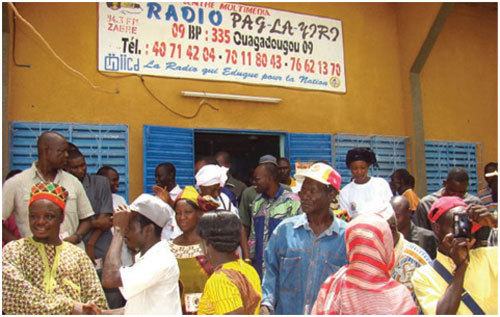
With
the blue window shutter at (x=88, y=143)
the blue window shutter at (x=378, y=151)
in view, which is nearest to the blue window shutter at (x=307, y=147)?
the blue window shutter at (x=378, y=151)

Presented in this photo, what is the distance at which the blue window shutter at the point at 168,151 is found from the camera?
21.5ft

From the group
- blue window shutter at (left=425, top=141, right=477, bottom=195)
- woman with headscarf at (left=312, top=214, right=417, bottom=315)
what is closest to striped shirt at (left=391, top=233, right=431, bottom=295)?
woman with headscarf at (left=312, top=214, right=417, bottom=315)

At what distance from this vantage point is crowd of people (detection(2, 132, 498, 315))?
2.35m

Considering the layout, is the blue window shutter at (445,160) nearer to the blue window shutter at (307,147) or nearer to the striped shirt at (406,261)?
the blue window shutter at (307,147)

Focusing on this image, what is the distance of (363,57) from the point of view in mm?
8242

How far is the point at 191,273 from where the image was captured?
3.60m

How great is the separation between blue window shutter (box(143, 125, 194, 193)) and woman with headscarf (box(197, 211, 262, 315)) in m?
3.78

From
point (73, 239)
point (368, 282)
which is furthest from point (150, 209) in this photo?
point (73, 239)

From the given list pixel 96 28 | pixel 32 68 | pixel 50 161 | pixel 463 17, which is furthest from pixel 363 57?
pixel 50 161

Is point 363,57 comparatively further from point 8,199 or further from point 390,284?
point 390,284

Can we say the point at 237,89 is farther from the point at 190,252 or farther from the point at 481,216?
the point at 481,216

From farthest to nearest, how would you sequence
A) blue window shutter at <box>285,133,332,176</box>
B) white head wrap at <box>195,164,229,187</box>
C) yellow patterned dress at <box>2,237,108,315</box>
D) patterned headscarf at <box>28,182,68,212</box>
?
blue window shutter at <box>285,133,332,176</box> → white head wrap at <box>195,164,229,187</box> → patterned headscarf at <box>28,182,68,212</box> → yellow patterned dress at <box>2,237,108,315</box>

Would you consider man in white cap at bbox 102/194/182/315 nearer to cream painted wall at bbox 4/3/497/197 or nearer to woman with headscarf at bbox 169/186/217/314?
woman with headscarf at bbox 169/186/217/314

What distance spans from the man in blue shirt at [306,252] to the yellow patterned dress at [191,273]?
1.94 ft
